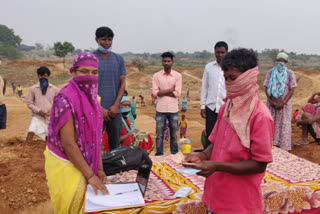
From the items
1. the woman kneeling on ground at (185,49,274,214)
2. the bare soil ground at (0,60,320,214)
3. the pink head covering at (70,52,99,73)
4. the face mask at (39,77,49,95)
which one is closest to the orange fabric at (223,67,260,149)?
the woman kneeling on ground at (185,49,274,214)

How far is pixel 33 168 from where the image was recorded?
4.45m

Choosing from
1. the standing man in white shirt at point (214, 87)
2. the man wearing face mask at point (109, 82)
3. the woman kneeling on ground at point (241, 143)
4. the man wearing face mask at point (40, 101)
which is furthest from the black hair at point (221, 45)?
the man wearing face mask at point (40, 101)

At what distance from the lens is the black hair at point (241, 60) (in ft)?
5.65

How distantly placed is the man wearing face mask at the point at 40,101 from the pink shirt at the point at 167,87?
2146 millimetres

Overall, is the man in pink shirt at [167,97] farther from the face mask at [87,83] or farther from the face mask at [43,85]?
the face mask at [87,83]

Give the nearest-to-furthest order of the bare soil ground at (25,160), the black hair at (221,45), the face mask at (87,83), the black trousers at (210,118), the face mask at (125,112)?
1. the face mask at (87,83)
2. the bare soil ground at (25,160)
3. the black hair at (221,45)
4. the black trousers at (210,118)
5. the face mask at (125,112)

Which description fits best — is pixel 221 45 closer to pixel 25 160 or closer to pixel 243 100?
pixel 243 100

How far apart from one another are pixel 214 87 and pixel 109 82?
5.70ft

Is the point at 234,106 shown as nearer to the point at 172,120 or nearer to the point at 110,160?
the point at 110,160

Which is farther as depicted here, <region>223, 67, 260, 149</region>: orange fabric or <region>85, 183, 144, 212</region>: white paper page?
<region>85, 183, 144, 212</region>: white paper page

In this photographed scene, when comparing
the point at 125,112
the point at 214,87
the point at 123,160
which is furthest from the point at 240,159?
the point at 125,112

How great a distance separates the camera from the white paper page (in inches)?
88.3

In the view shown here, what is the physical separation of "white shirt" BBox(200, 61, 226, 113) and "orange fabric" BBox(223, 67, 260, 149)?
270cm

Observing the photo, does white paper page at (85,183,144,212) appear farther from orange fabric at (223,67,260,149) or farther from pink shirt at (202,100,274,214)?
orange fabric at (223,67,260,149)
